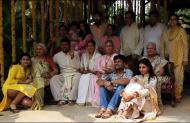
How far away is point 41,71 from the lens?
702 centimetres

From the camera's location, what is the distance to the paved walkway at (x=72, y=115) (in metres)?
6.06

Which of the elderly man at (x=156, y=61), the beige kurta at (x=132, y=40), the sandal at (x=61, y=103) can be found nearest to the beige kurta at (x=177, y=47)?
the elderly man at (x=156, y=61)

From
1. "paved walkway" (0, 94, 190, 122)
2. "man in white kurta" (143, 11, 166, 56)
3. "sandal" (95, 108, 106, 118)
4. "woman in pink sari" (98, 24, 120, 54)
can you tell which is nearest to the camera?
"paved walkway" (0, 94, 190, 122)

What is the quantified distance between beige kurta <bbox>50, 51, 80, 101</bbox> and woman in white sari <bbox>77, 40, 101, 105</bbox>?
110mm

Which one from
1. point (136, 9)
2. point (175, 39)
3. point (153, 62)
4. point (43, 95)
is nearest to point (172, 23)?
point (175, 39)

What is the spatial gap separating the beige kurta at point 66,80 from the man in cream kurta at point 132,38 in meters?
0.93

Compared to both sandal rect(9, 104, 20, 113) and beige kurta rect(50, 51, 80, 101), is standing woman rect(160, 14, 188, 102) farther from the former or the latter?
sandal rect(9, 104, 20, 113)

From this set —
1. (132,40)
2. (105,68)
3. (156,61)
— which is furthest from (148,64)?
(132,40)

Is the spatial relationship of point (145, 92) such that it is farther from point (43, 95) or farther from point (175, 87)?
point (43, 95)

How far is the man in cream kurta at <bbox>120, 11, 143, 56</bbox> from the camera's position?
7.32 m

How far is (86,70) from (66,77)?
0.36m

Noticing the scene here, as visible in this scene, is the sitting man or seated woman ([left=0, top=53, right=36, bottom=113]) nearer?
the sitting man

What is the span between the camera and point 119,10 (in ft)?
35.7

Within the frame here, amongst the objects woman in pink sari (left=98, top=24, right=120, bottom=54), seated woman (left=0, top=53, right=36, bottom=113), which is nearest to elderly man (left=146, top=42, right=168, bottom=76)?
woman in pink sari (left=98, top=24, right=120, bottom=54)
